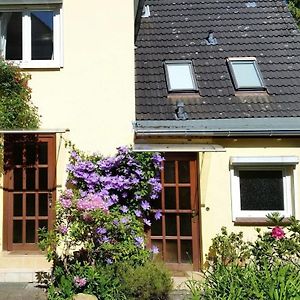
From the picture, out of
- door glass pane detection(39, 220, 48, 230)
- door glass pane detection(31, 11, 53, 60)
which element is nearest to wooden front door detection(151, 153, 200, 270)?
door glass pane detection(39, 220, 48, 230)

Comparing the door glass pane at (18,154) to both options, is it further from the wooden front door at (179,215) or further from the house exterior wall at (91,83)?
the wooden front door at (179,215)

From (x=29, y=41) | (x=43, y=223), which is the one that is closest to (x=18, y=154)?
(x=43, y=223)

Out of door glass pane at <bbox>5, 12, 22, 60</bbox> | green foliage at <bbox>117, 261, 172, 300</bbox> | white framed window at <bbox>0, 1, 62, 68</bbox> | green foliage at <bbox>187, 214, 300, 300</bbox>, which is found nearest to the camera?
green foliage at <bbox>187, 214, 300, 300</bbox>

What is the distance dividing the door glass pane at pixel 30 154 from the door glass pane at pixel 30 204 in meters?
1.02

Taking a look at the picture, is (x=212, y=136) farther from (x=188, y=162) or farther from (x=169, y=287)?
(x=169, y=287)

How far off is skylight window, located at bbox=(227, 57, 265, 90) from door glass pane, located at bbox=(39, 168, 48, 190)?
705cm

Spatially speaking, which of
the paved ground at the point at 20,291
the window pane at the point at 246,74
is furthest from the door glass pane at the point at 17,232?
the window pane at the point at 246,74

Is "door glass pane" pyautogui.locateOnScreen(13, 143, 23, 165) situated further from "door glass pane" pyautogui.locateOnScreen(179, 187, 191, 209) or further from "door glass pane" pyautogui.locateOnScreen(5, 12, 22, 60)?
"door glass pane" pyautogui.locateOnScreen(179, 187, 191, 209)

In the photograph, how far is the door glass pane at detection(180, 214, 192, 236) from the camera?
544 inches

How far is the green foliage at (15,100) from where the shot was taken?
1305 centimetres

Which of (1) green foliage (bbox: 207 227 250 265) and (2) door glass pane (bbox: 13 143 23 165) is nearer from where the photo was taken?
(1) green foliage (bbox: 207 227 250 265)

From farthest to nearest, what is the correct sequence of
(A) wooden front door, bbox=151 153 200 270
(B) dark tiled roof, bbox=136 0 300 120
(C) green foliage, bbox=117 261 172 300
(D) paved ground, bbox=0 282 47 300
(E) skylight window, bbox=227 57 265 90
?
(E) skylight window, bbox=227 57 265 90, (B) dark tiled roof, bbox=136 0 300 120, (A) wooden front door, bbox=151 153 200 270, (D) paved ground, bbox=0 282 47 300, (C) green foliage, bbox=117 261 172 300

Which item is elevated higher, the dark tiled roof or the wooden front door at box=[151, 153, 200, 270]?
the dark tiled roof

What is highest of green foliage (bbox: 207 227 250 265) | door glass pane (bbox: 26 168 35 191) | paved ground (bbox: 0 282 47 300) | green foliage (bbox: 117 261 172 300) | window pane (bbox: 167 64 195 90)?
window pane (bbox: 167 64 195 90)
